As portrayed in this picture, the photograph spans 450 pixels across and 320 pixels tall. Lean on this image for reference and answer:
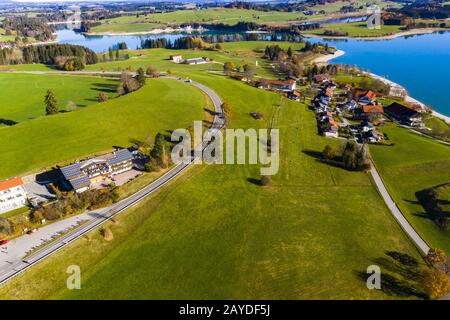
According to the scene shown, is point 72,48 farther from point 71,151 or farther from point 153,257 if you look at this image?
point 153,257

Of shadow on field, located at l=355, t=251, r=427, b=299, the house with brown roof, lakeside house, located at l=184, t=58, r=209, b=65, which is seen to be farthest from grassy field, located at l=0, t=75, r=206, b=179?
lakeside house, located at l=184, t=58, r=209, b=65

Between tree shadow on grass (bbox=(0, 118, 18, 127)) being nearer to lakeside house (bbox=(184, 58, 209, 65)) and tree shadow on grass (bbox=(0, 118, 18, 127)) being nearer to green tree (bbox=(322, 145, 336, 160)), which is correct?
green tree (bbox=(322, 145, 336, 160))

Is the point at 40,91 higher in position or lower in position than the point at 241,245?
higher

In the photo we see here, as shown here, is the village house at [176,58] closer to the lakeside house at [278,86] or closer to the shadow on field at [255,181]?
the lakeside house at [278,86]

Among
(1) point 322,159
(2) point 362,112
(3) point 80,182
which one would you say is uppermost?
(2) point 362,112

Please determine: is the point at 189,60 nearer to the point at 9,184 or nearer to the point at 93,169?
the point at 93,169

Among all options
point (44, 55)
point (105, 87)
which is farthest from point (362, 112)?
point (44, 55)

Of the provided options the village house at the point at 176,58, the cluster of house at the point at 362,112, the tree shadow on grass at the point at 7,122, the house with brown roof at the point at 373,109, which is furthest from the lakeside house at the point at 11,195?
the village house at the point at 176,58
